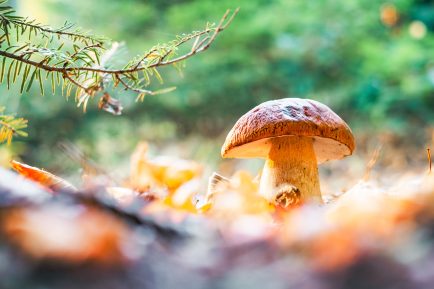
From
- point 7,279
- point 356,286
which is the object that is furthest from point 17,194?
point 356,286

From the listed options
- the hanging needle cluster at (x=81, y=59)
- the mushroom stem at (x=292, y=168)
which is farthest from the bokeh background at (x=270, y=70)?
the hanging needle cluster at (x=81, y=59)

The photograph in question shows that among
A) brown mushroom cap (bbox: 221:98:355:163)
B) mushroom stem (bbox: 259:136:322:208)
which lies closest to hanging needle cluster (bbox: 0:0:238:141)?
brown mushroom cap (bbox: 221:98:355:163)

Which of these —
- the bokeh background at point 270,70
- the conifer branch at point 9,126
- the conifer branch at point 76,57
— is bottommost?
the conifer branch at point 9,126

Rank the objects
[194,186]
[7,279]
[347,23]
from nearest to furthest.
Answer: [7,279] < [194,186] < [347,23]

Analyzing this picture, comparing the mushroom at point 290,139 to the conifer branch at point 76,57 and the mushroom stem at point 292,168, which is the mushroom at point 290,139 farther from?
the conifer branch at point 76,57

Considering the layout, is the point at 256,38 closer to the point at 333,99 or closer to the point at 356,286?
the point at 333,99

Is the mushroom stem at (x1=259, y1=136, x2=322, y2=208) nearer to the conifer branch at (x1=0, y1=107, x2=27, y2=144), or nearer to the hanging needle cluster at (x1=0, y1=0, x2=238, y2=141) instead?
the hanging needle cluster at (x1=0, y1=0, x2=238, y2=141)
